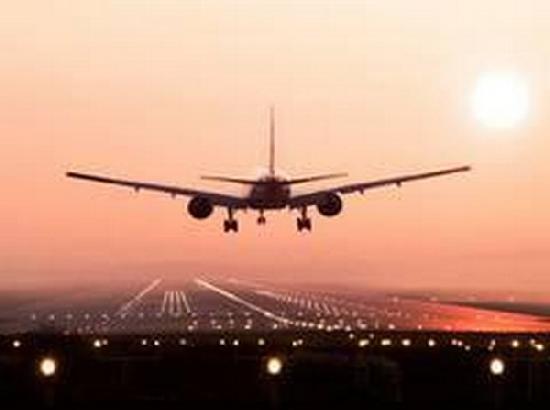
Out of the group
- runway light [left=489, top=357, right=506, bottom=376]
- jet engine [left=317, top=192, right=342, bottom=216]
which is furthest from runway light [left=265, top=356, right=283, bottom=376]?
jet engine [left=317, top=192, right=342, bottom=216]

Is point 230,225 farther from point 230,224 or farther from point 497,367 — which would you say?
point 497,367

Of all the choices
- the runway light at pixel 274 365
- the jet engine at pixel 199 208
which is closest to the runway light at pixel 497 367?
the runway light at pixel 274 365

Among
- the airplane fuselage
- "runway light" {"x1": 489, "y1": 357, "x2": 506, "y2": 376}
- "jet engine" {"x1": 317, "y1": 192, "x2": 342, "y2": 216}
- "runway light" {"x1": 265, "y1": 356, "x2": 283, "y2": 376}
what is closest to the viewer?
"runway light" {"x1": 265, "y1": 356, "x2": 283, "y2": 376}

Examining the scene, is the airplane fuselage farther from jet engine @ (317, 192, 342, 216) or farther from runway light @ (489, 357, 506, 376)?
runway light @ (489, 357, 506, 376)

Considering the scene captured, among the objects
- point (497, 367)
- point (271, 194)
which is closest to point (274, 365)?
point (497, 367)

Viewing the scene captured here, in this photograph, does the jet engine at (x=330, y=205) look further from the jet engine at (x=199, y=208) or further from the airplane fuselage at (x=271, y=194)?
the jet engine at (x=199, y=208)

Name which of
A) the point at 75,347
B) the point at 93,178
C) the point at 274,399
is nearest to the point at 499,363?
the point at 274,399
